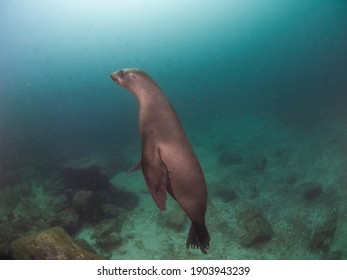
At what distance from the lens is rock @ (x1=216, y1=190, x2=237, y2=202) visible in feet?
22.5

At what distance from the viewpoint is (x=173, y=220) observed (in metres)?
5.66

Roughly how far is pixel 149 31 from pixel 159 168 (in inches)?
2533

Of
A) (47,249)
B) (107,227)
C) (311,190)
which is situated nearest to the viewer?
(47,249)

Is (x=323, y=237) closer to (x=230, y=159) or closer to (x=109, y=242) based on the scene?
Result: (x=109, y=242)

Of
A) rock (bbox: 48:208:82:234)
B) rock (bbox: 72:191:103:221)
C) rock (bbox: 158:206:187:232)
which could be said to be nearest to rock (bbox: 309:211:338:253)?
rock (bbox: 158:206:187:232)

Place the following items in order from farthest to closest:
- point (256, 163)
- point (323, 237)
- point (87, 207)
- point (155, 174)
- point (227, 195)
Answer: point (256, 163) → point (227, 195) → point (87, 207) → point (323, 237) → point (155, 174)

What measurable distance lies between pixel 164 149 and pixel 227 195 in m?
5.09

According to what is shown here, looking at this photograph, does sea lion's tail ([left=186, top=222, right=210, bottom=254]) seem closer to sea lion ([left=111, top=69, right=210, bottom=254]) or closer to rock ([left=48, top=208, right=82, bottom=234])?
sea lion ([left=111, top=69, right=210, bottom=254])

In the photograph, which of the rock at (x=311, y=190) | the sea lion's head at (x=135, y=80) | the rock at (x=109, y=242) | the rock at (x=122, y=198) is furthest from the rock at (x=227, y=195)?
the sea lion's head at (x=135, y=80)

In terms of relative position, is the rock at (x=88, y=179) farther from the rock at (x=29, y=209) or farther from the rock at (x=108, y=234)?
the rock at (x=108, y=234)

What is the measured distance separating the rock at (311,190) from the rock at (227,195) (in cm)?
151

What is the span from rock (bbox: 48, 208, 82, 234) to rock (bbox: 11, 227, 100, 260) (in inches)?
107

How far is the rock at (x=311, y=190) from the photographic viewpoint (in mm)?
6488

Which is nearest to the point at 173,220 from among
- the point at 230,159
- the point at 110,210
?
the point at 110,210
